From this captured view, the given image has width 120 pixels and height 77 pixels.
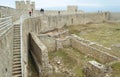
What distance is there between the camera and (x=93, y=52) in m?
19.5

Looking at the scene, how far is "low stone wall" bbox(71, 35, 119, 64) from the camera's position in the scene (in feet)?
56.7

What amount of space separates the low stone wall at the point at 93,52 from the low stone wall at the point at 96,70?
2298mm

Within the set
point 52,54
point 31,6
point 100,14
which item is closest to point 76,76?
point 52,54

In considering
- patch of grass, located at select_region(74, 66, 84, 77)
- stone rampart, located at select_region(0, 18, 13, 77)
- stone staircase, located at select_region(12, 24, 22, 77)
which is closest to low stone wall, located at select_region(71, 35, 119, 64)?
patch of grass, located at select_region(74, 66, 84, 77)

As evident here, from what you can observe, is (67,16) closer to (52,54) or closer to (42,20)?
(42,20)

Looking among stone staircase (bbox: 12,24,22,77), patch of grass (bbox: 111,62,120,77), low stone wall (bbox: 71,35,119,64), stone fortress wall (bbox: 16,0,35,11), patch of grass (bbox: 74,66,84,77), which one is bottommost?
patch of grass (bbox: 74,66,84,77)

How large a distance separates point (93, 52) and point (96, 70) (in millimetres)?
5219

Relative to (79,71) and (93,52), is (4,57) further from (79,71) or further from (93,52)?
(93,52)

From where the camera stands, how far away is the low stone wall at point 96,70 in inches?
528

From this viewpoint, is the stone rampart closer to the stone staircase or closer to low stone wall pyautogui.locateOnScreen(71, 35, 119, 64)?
the stone staircase

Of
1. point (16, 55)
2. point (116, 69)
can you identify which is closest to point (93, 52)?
point (116, 69)

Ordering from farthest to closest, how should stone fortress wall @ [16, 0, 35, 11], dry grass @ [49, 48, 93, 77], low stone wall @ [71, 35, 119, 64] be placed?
stone fortress wall @ [16, 0, 35, 11] → low stone wall @ [71, 35, 119, 64] → dry grass @ [49, 48, 93, 77]

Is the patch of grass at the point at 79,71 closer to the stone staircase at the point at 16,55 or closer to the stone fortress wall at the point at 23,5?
the stone staircase at the point at 16,55

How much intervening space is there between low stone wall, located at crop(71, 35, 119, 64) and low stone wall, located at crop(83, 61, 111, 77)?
2298 mm
